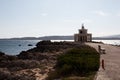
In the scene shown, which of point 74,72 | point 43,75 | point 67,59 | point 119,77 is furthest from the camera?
point 43,75

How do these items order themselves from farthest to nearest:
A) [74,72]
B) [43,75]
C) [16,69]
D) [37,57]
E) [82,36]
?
[82,36]
[37,57]
[16,69]
[43,75]
[74,72]

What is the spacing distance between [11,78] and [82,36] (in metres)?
50.8

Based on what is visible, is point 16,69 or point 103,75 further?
point 16,69

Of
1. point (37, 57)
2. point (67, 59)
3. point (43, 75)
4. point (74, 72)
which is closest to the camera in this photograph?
point (74, 72)

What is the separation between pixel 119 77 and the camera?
48.5 feet

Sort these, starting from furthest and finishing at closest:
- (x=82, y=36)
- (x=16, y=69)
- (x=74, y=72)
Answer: (x=82, y=36) → (x=16, y=69) → (x=74, y=72)

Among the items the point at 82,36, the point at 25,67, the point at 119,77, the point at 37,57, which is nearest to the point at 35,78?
the point at 25,67

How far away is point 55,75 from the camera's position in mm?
19406

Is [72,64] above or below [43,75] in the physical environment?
above

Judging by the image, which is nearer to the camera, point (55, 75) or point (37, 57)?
point (55, 75)

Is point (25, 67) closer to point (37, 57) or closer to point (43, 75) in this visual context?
point (43, 75)

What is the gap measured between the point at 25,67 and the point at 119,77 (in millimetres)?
14447

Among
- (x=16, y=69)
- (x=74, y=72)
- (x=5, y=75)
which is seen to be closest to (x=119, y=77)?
(x=74, y=72)

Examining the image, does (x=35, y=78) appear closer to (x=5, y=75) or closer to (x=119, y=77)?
(x=5, y=75)
